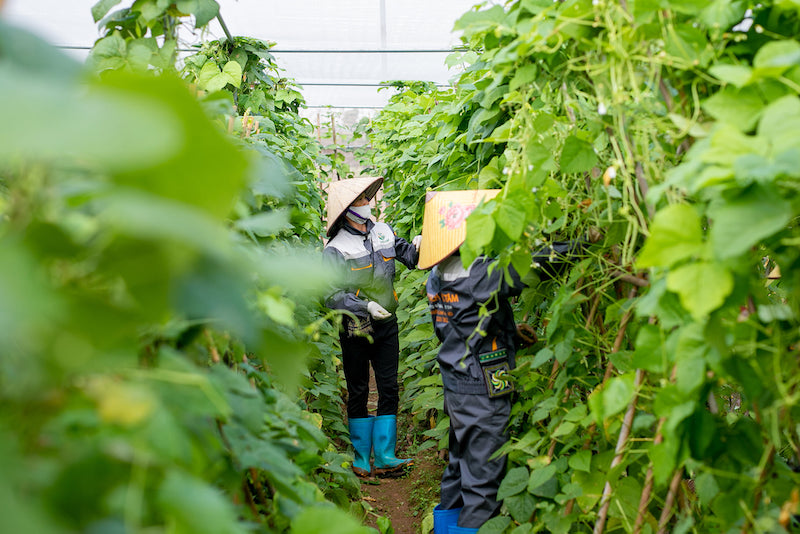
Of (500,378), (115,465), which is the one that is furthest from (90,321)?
(500,378)

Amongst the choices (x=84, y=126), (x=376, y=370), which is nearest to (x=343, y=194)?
(x=376, y=370)

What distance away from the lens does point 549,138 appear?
5.48 feet

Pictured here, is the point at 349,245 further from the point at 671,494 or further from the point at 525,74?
the point at 671,494

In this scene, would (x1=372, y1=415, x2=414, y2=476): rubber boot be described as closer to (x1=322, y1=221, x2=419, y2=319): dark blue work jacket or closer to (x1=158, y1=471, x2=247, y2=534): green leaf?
(x1=322, y1=221, x2=419, y2=319): dark blue work jacket

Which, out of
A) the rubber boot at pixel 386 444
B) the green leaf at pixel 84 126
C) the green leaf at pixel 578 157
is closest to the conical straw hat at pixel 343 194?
the rubber boot at pixel 386 444

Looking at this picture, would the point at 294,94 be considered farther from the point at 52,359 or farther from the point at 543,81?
the point at 52,359

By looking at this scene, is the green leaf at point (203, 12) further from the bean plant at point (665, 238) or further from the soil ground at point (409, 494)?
the soil ground at point (409, 494)

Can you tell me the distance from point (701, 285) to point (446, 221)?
161cm

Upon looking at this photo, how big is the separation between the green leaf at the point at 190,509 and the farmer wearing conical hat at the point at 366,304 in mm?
3050

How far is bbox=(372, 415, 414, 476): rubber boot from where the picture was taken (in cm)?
385

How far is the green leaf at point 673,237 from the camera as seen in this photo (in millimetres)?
930

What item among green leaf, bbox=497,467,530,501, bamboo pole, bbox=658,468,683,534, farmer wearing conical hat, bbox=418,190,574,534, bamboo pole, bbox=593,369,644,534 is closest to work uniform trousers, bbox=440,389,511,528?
farmer wearing conical hat, bbox=418,190,574,534

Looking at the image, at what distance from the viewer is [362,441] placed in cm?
384

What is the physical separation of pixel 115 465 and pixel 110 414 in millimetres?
66
